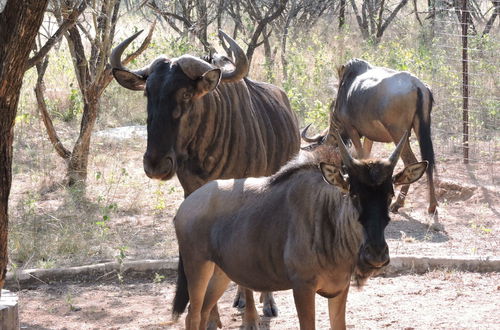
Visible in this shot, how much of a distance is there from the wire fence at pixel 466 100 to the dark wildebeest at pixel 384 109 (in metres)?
1.75

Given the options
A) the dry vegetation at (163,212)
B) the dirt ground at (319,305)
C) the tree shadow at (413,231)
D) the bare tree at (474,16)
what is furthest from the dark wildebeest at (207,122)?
the bare tree at (474,16)

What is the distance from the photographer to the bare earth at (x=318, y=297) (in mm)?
5973

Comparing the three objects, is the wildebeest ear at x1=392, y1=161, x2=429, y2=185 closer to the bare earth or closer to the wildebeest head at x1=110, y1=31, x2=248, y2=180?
the bare earth

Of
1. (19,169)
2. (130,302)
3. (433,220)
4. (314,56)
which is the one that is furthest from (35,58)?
(314,56)

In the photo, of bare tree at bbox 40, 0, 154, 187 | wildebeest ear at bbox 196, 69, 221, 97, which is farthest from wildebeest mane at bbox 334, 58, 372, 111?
wildebeest ear at bbox 196, 69, 221, 97

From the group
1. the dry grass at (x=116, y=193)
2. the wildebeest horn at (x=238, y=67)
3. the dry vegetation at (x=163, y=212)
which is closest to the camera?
the wildebeest horn at (x=238, y=67)

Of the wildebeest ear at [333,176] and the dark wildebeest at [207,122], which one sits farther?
the dark wildebeest at [207,122]

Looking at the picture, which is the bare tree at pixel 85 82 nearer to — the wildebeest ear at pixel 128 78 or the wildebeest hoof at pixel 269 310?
the wildebeest ear at pixel 128 78

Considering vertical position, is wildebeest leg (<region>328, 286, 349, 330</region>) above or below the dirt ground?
above

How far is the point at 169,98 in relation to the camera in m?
5.77

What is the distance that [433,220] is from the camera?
9.35 metres

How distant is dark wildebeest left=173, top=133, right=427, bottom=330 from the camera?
13.3 feet

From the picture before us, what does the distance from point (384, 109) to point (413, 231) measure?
5.33ft

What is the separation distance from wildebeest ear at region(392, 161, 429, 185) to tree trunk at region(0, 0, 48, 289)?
204 cm
